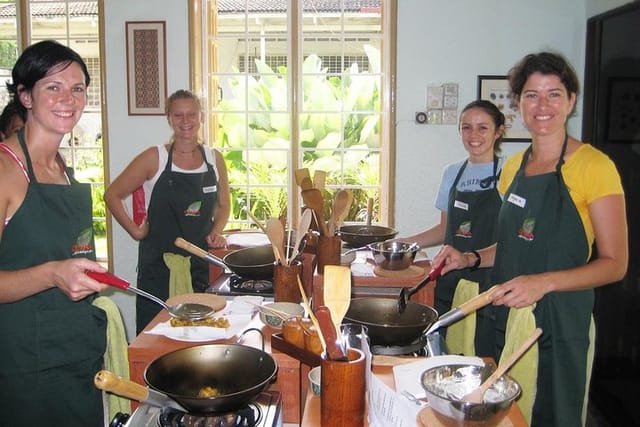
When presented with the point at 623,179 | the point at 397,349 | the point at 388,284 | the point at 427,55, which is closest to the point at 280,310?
the point at 397,349

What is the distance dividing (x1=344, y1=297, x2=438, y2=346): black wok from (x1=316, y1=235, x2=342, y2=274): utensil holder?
48 centimetres

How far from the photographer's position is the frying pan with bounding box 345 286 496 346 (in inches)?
57.9

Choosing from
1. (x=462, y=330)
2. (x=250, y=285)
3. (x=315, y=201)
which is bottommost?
(x=462, y=330)

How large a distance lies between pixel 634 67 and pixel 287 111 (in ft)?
7.00

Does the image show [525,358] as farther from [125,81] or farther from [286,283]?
[125,81]

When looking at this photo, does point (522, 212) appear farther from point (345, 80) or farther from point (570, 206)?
point (345, 80)

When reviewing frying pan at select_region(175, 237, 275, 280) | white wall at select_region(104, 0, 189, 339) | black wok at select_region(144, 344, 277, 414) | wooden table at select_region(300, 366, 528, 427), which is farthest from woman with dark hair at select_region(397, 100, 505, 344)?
white wall at select_region(104, 0, 189, 339)

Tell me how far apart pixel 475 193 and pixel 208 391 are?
177 centimetres

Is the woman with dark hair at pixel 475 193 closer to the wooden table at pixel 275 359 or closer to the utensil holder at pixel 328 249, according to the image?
the utensil holder at pixel 328 249

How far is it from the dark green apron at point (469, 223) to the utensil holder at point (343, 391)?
60.1 inches

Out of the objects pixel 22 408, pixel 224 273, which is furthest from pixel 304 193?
pixel 22 408

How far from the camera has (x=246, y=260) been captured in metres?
2.36

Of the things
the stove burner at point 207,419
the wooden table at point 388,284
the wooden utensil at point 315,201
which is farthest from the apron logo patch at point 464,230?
the stove burner at point 207,419

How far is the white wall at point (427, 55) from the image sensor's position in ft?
12.7
